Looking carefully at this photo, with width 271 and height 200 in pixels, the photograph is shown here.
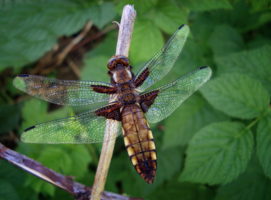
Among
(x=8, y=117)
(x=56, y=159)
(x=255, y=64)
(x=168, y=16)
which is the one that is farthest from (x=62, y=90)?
(x=8, y=117)

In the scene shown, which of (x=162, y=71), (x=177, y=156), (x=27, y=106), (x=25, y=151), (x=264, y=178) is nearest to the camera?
(x=162, y=71)

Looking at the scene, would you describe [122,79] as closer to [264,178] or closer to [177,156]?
[177,156]

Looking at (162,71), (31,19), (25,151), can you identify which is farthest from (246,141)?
(31,19)

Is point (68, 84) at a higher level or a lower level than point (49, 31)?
lower

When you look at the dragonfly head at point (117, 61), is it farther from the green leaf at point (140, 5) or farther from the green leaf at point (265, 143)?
the green leaf at point (265, 143)

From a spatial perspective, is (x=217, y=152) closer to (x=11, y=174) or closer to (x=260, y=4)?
(x=260, y=4)

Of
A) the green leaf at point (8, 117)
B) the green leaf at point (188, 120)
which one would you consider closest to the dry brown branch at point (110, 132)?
the green leaf at point (188, 120)

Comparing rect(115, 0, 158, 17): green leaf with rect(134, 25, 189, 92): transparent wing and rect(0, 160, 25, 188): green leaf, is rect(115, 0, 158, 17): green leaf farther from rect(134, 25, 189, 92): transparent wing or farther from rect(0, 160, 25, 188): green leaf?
rect(0, 160, 25, 188): green leaf
